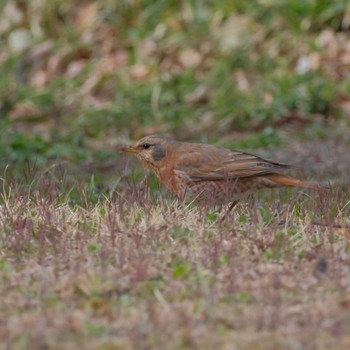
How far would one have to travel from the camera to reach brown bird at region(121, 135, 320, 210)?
7.39 meters

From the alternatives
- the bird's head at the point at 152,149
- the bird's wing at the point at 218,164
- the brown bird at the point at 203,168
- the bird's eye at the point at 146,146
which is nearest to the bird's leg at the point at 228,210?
the brown bird at the point at 203,168

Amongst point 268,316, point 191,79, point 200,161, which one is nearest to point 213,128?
point 191,79

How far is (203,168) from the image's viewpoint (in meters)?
7.54

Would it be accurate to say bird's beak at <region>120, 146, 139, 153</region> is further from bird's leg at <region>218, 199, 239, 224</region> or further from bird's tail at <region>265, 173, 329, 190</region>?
bird's leg at <region>218, 199, 239, 224</region>

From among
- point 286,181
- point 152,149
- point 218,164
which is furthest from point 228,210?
point 152,149

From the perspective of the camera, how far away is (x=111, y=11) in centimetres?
1468

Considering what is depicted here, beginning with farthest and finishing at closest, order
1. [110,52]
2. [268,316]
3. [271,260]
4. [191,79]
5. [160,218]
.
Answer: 1. [110,52]
2. [191,79]
3. [160,218]
4. [271,260]
5. [268,316]

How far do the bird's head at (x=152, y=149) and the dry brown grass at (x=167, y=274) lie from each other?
3.59ft

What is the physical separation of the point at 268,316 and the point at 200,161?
137 inches

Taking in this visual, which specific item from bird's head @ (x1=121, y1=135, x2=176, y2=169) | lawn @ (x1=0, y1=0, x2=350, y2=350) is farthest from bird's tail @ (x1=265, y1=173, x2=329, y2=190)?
bird's head @ (x1=121, y1=135, x2=176, y2=169)

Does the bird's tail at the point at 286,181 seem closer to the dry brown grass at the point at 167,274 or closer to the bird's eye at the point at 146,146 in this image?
the dry brown grass at the point at 167,274

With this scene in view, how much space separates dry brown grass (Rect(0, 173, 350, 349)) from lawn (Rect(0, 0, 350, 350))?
0.04ft

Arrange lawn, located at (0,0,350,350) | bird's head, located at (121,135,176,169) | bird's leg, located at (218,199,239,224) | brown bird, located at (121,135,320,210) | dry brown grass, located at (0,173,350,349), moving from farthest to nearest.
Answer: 1. bird's head, located at (121,135,176,169)
2. brown bird, located at (121,135,320,210)
3. bird's leg, located at (218,199,239,224)
4. lawn, located at (0,0,350,350)
5. dry brown grass, located at (0,173,350,349)

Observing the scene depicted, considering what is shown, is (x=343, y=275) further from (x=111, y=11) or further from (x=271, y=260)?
(x=111, y=11)
